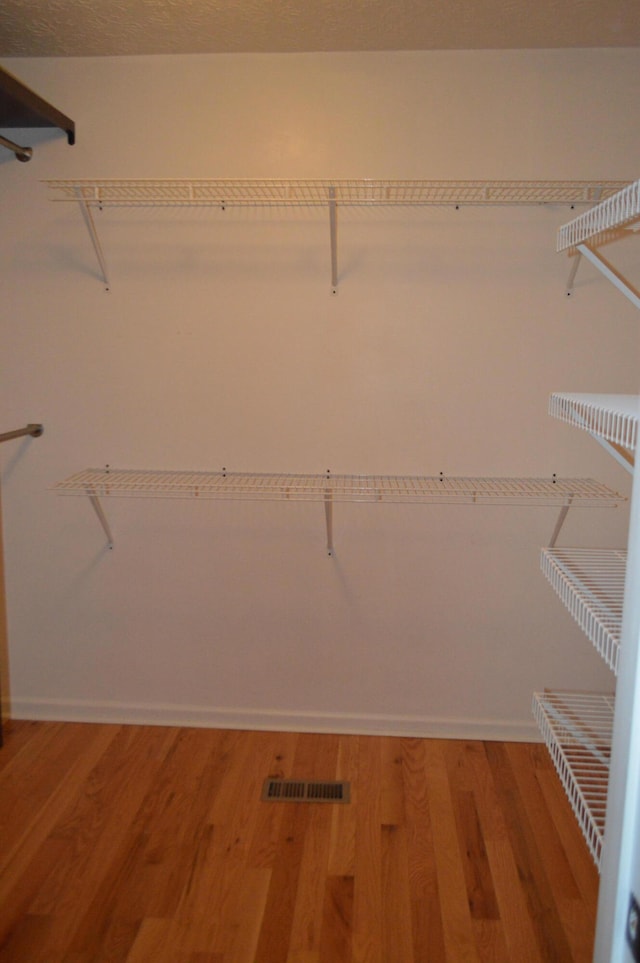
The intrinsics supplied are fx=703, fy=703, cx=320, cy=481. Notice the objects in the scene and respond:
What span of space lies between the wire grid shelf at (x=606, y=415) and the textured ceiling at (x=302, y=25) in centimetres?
118

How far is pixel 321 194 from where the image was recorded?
2299mm

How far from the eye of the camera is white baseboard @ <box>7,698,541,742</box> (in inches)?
101

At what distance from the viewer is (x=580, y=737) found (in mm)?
1452

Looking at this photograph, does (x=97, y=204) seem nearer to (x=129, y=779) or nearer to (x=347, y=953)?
(x=129, y=779)

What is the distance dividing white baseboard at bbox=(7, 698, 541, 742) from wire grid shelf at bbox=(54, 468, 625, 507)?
81 cm

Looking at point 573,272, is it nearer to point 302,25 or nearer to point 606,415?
point 302,25

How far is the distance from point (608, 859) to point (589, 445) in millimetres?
1662

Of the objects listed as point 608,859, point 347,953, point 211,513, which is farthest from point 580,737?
point 211,513

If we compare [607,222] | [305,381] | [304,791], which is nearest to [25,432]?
[305,381]

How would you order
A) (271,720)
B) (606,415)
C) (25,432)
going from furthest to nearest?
(271,720)
(25,432)
(606,415)

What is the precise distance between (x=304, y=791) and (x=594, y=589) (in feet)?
4.28

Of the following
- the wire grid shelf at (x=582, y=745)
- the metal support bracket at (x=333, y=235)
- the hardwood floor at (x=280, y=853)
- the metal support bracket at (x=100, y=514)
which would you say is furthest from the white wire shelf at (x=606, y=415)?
the metal support bracket at (x=100, y=514)

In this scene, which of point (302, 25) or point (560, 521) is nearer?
point (302, 25)

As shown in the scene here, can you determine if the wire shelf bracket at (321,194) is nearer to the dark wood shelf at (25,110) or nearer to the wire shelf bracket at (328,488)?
the dark wood shelf at (25,110)
